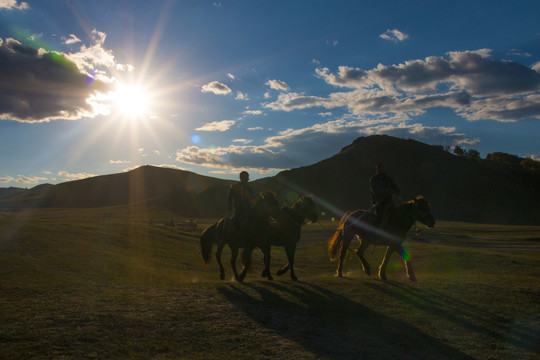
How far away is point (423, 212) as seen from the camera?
1190cm

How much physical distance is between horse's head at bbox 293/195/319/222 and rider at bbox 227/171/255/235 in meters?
1.62

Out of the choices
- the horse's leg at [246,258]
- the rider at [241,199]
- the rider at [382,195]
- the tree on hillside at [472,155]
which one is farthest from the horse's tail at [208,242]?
the tree on hillside at [472,155]

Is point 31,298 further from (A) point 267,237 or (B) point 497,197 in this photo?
(B) point 497,197

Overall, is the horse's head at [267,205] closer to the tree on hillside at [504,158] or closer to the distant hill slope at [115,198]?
the distant hill slope at [115,198]

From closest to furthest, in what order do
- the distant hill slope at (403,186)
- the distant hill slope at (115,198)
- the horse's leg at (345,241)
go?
the horse's leg at (345,241)
the distant hill slope at (403,186)
the distant hill slope at (115,198)

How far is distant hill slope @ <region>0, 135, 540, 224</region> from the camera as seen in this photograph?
11825 centimetres

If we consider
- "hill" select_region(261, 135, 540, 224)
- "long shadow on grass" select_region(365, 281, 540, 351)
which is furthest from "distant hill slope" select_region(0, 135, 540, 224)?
"long shadow on grass" select_region(365, 281, 540, 351)

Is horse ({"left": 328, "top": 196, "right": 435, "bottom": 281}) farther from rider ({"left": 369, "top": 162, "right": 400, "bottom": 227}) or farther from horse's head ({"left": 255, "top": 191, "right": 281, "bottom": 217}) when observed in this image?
horse's head ({"left": 255, "top": 191, "right": 281, "bottom": 217})

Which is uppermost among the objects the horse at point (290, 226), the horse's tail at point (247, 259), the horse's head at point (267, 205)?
the horse's head at point (267, 205)

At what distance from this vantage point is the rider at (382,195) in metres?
12.2

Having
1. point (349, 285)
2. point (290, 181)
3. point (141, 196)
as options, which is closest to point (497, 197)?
point (290, 181)

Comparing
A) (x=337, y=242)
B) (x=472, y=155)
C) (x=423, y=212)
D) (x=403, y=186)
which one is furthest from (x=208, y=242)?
(x=472, y=155)

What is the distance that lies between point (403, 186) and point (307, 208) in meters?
137

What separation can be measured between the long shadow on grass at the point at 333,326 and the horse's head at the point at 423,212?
4319 millimetres
